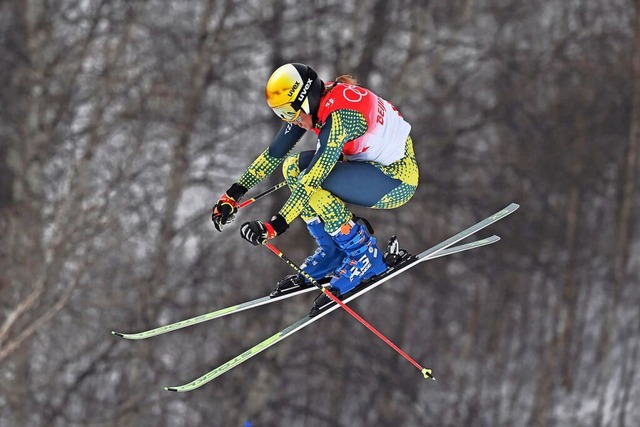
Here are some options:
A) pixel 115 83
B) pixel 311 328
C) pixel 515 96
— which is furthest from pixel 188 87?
pixel 515 96

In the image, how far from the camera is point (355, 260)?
25.1 feet

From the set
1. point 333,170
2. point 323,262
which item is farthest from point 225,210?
point 323,262

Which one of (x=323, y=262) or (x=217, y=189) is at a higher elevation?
(x=323, y=262)

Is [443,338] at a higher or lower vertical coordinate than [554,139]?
lower

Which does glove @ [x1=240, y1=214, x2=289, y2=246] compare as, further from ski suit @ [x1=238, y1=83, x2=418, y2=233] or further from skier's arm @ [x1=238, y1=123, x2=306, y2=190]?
skier's arm @ [x1=238, y1=123, x2=306, y2=190]

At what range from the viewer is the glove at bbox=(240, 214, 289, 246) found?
6.79 m

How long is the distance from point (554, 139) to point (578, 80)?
62.3 inches

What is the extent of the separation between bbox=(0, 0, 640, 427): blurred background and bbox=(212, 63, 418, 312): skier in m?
11.7

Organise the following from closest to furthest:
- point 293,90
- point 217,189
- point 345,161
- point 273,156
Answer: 1. point 293,90
2. point 345,161
3. point 273,156
4. point 217,189

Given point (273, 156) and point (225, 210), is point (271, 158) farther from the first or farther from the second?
point (225, 210)

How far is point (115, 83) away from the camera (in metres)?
22.6

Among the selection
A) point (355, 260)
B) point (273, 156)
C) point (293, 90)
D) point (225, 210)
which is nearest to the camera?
point (293, 90)

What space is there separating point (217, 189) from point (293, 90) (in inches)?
575

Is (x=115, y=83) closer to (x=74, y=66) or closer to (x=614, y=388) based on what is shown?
(x=74, y=66)
